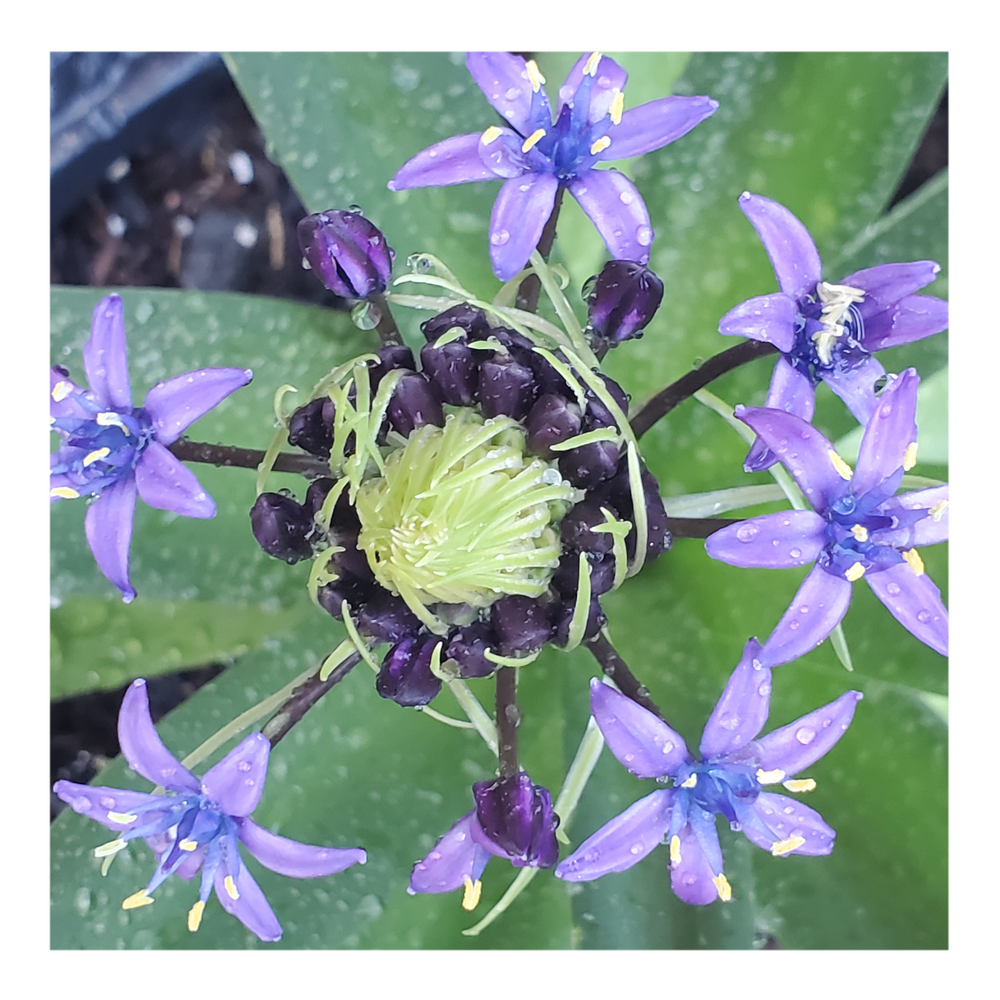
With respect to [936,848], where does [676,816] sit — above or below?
above

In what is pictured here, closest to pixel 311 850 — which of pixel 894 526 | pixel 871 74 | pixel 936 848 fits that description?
pixel 894 526

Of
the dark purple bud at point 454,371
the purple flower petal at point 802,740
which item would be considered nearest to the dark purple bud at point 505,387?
the dark purple bud at point 454,371

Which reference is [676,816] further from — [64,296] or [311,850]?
[64,296]

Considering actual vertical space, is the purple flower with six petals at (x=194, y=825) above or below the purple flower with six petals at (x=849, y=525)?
below

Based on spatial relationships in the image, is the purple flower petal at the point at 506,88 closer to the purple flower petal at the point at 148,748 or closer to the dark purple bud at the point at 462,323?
the dark purple bud at the point at 462,323

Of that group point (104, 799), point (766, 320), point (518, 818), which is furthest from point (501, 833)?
point (766, 320)
